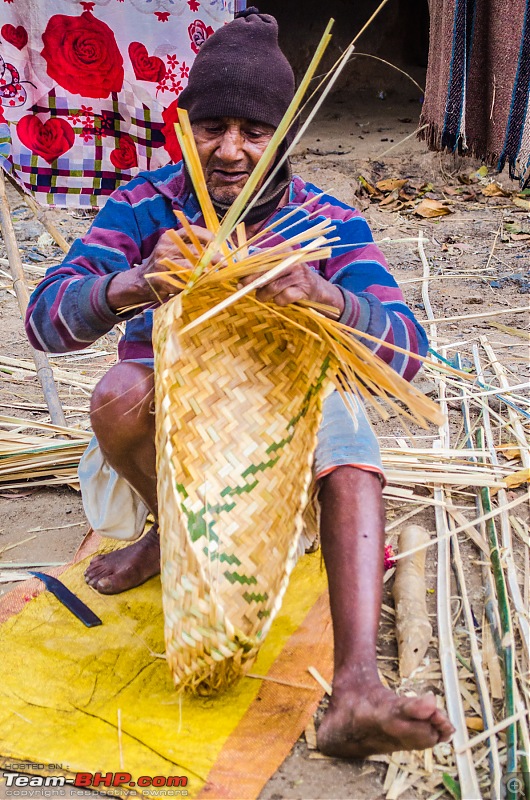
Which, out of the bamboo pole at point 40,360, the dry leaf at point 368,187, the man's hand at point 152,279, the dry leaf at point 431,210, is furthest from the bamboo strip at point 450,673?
the dry leaf at point 368,187

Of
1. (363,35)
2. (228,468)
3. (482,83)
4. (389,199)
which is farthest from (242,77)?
(363,35)

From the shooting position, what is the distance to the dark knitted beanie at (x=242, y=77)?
1.68m

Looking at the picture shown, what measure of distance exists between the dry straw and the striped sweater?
5.5 inches

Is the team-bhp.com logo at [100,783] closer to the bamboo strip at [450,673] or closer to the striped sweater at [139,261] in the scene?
the bamboo strip at [450,673]

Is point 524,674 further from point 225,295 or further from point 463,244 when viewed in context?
point 463,244

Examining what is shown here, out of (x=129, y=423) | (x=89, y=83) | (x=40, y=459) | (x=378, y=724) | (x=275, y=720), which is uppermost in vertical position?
(x=89, y=83)

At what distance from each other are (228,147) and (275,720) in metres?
1.12

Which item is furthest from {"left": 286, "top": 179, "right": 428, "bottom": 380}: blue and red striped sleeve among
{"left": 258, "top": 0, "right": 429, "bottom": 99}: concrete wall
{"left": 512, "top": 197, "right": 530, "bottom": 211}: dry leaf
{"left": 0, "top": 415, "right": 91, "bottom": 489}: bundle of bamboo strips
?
{"left": 258, "top": 0, "right": 429, "bottom": 99}: concrete wall

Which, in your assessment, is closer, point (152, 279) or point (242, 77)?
point (152, 279)

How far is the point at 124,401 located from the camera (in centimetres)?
160

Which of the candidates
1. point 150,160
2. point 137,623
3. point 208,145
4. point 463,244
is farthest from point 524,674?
point 463,244

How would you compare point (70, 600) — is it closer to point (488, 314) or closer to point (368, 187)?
point (488, 314)

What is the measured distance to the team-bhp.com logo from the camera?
1331 millimetres

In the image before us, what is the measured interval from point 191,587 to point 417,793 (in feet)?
1.65
